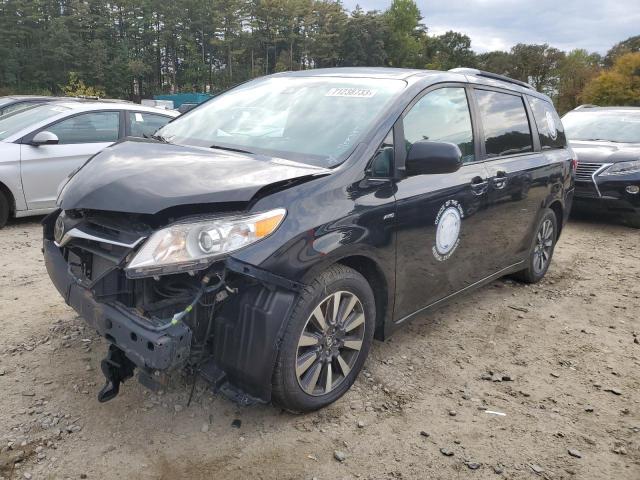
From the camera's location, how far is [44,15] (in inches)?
2402

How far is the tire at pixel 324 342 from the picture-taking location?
7.97ft

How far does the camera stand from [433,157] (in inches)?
112

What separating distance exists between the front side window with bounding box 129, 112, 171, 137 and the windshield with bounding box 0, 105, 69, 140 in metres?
0.79

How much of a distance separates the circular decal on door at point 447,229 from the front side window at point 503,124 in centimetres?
73

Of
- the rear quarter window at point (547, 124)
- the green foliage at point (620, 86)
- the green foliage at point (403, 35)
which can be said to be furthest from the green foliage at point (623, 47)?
the rear quarter window at point (547, 124)

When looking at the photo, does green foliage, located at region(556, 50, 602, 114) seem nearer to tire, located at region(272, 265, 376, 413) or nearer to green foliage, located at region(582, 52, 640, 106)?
green foliage, located at region(582, 52, 640, 106)

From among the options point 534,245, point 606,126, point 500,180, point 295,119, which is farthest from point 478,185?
point 606,126

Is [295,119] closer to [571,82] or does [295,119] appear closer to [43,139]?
[43,139]

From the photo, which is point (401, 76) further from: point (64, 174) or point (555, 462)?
point (64, 174)

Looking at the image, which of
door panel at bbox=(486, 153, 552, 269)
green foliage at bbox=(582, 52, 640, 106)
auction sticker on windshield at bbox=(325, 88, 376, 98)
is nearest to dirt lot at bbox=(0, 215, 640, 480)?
door panel at bbox=(486, 153, 552, 269)

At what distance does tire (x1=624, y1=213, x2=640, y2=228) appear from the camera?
312 inches

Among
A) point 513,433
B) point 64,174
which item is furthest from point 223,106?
point 64,174

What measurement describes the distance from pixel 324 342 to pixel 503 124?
2.51 metres

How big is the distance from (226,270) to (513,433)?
175 cm
